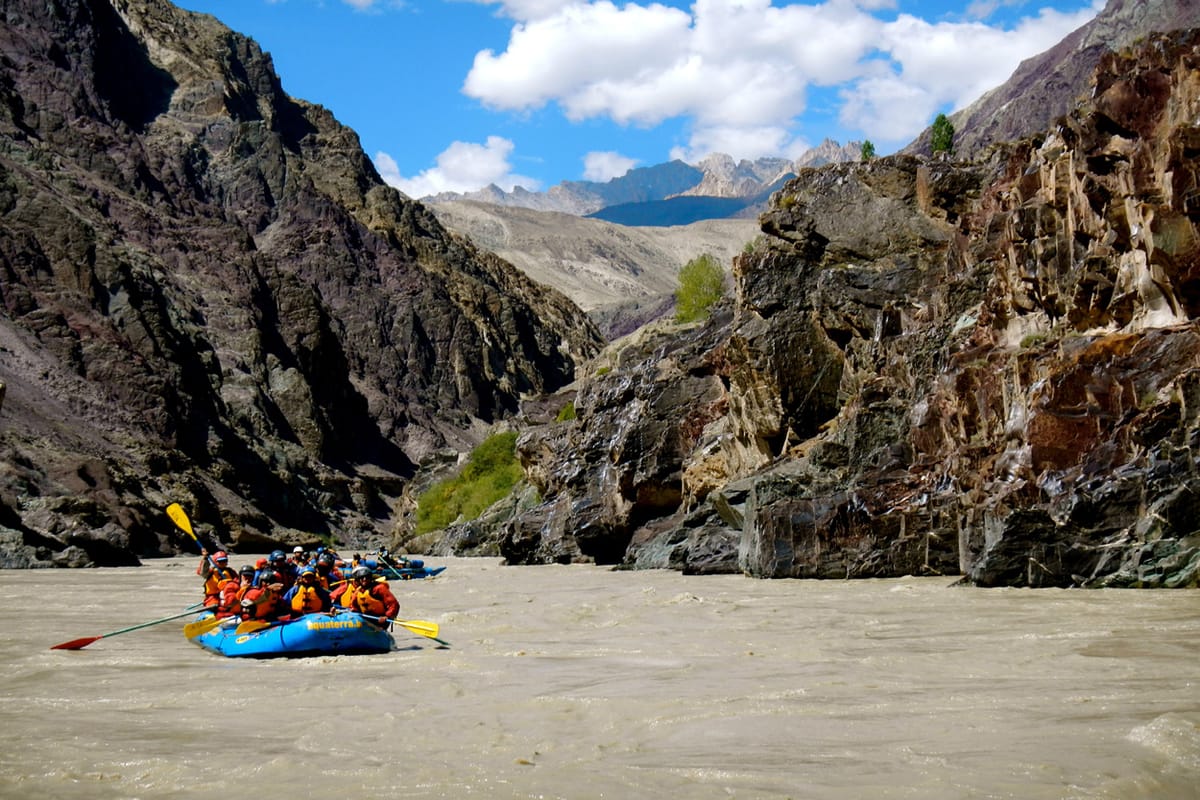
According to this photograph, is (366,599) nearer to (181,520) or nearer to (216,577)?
(216,577)

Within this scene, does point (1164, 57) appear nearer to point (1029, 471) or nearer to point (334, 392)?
point (1029, 471)

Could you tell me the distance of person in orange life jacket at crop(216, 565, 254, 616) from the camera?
1780 centimetres

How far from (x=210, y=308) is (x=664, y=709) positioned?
108 metres

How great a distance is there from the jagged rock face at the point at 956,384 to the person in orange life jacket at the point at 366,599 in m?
10.3

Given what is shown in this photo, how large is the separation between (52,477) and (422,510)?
28000mm

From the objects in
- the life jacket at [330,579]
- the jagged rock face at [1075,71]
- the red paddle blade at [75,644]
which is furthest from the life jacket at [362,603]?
the jagged rock face at [1075,71]

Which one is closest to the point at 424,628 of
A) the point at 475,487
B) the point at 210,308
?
the point at 475,487

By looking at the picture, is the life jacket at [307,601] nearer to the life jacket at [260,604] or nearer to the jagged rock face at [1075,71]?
the life jacket at [260,604]

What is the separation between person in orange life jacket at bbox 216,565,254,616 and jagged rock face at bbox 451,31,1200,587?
1231cm

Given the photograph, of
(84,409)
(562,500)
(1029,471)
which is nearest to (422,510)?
(84,409)

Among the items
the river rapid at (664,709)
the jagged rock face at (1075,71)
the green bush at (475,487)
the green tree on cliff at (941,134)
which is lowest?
the river rapid at (664,709)

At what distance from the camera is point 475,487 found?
77250mm

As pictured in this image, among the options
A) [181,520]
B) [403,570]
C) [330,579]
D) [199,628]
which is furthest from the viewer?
[403,570]

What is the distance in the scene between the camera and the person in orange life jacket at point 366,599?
56.0ft
